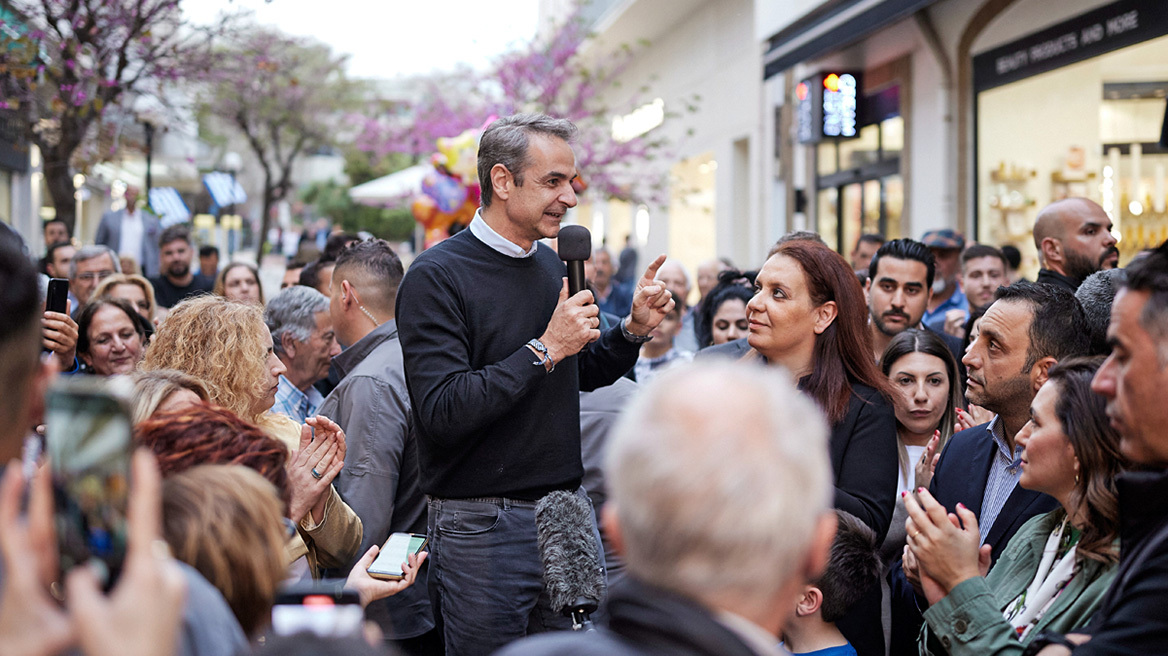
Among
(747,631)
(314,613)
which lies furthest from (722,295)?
(747,631)

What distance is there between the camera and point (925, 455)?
4.24 metres

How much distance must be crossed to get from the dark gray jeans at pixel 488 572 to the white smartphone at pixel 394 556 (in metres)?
0.24

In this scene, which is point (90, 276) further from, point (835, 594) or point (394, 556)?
point (835, 594)

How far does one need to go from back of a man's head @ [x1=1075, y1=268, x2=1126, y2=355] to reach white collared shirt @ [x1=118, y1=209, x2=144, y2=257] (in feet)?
39.6

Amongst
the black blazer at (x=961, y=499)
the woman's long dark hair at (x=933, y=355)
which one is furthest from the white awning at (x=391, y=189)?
the black blazer at (x=961, y=499)

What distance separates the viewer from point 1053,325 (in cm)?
390

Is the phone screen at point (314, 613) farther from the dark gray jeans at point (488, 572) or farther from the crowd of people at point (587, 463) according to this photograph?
the dark gray jeans at point (488, 572)

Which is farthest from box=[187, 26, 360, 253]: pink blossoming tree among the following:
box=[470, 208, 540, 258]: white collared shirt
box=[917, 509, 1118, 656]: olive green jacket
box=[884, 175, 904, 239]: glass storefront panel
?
box=[917, 509, 1118, 656]: olive green jacket

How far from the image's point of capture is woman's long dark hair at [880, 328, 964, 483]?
15.6ft

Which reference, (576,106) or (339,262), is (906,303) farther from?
(576,106)

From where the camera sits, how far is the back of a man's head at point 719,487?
1429 mm

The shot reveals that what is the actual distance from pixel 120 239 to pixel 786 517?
13692mm

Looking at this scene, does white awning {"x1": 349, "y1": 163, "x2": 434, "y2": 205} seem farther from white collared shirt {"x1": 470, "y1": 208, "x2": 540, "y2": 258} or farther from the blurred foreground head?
the blurred foreground head

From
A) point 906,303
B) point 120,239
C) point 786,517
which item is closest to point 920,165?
point 906,303
